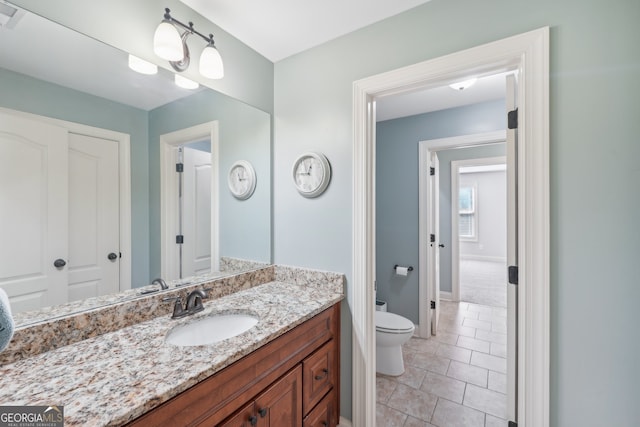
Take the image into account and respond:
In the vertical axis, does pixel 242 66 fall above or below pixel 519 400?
above

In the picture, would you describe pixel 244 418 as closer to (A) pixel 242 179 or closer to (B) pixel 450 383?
(A) pixel 242 179

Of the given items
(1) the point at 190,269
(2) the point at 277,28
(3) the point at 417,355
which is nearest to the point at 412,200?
(3) the point at 417,355

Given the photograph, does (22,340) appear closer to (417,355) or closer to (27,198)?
(27,198)

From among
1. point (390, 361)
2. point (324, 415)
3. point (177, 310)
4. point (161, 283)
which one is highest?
point (161, 283)

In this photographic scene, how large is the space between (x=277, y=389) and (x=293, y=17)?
186 cm

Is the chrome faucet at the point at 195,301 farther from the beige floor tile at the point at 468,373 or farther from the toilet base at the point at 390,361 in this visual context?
the beige floor tile at the point at 468,373

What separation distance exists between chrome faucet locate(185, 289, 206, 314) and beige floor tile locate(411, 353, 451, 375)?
6.33 feet

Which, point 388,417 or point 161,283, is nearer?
point 161,283

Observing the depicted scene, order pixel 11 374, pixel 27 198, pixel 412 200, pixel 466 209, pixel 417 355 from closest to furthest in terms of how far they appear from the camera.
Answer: pixel 11 374
pixel 27 198
pixel 417 355
pixel 412 200
pixel 466 209

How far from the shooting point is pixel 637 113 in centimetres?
102

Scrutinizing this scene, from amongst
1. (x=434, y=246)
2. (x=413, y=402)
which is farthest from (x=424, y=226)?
(x=413, y=402)

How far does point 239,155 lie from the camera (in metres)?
1.78

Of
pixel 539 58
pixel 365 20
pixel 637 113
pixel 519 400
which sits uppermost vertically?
pixel 365 20

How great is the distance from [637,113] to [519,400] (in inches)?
50.0
